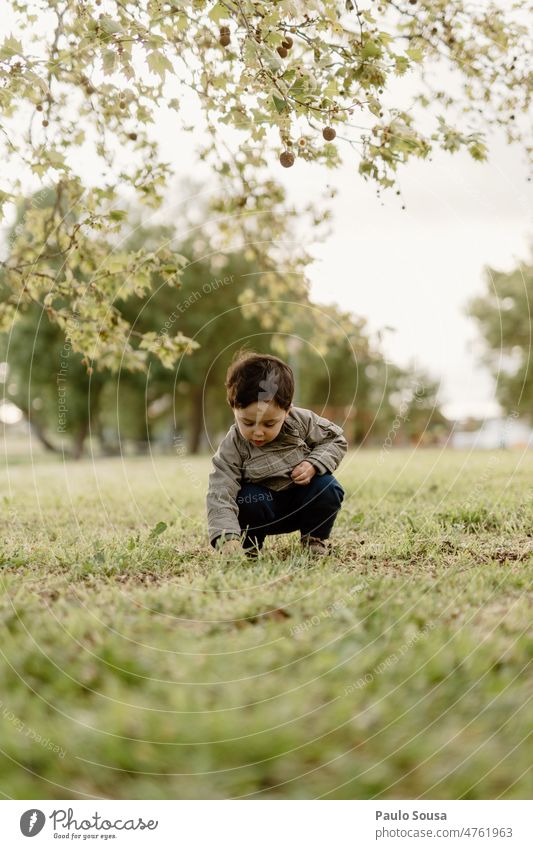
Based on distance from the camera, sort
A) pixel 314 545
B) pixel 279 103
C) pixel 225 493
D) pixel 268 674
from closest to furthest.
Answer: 1. pixel 268 674
2. pixel 279 103
3. pixel 225 493
4. pixel 314 545

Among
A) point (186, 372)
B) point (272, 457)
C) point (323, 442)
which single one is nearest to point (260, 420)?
point (272, 457)

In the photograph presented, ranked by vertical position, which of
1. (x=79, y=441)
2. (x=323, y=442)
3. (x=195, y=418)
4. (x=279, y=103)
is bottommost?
(x=79, y=441)

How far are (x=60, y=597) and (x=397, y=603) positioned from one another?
145cm

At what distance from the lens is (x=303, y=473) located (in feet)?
13.2

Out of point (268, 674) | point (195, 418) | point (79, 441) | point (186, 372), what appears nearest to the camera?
point (268, 674)

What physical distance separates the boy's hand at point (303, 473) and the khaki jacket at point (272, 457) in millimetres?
45

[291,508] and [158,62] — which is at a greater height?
[158,62]

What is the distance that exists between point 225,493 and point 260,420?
0.45 m

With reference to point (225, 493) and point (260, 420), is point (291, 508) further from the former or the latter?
point (260, 420)

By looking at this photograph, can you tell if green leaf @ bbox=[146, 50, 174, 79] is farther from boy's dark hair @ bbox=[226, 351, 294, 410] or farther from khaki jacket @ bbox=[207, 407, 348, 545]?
khaki jacket @ bbox=[207, 407, 348, 545]

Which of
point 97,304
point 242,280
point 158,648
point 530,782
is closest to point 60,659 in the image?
point 158,648

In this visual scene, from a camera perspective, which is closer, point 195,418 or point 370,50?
point 370,50

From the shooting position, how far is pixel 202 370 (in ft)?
70.7

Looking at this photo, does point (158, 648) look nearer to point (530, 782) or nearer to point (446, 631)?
point (446, 631)
